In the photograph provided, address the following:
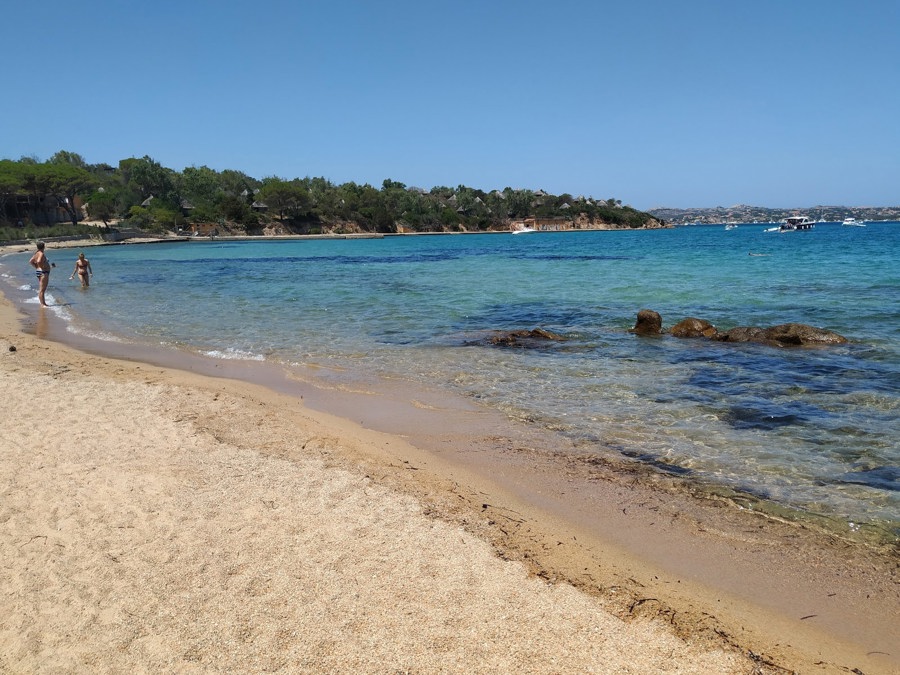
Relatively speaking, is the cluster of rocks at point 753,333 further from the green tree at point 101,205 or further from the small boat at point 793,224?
the small boat at point 793,224

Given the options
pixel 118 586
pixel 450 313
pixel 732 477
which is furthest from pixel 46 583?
pixel 450 313

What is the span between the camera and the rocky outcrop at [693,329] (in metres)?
13.2

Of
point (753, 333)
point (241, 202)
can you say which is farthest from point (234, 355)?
point (241, 202)

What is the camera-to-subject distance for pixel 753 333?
1275cm

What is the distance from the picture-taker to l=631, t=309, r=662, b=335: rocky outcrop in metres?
13.5

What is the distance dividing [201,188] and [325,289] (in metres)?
98.0

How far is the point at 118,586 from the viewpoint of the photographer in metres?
3.74

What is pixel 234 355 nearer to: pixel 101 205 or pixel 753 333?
pixel 753 333

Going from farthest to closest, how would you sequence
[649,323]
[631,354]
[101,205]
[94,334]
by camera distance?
[101,205] < [94,334] < [649,323] < [631,354]

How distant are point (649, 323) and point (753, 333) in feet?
7.10

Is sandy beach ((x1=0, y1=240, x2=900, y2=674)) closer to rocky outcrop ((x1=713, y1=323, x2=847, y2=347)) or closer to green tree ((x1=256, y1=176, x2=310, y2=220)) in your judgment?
rocky outcrop ((x1=713, y1=323, x2=847, y2=347))

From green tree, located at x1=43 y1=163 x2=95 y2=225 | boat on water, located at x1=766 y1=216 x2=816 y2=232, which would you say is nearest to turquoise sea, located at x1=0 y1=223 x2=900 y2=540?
green tree, located at x1=43 y1=163 x2=95 y2=225

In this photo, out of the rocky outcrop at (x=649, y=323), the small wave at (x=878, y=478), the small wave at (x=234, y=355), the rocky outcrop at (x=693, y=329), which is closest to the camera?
the small wave at (x=878, y=478)

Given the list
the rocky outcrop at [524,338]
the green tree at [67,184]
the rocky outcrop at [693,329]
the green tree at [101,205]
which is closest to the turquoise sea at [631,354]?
the rocky outcrop at [524,338]
